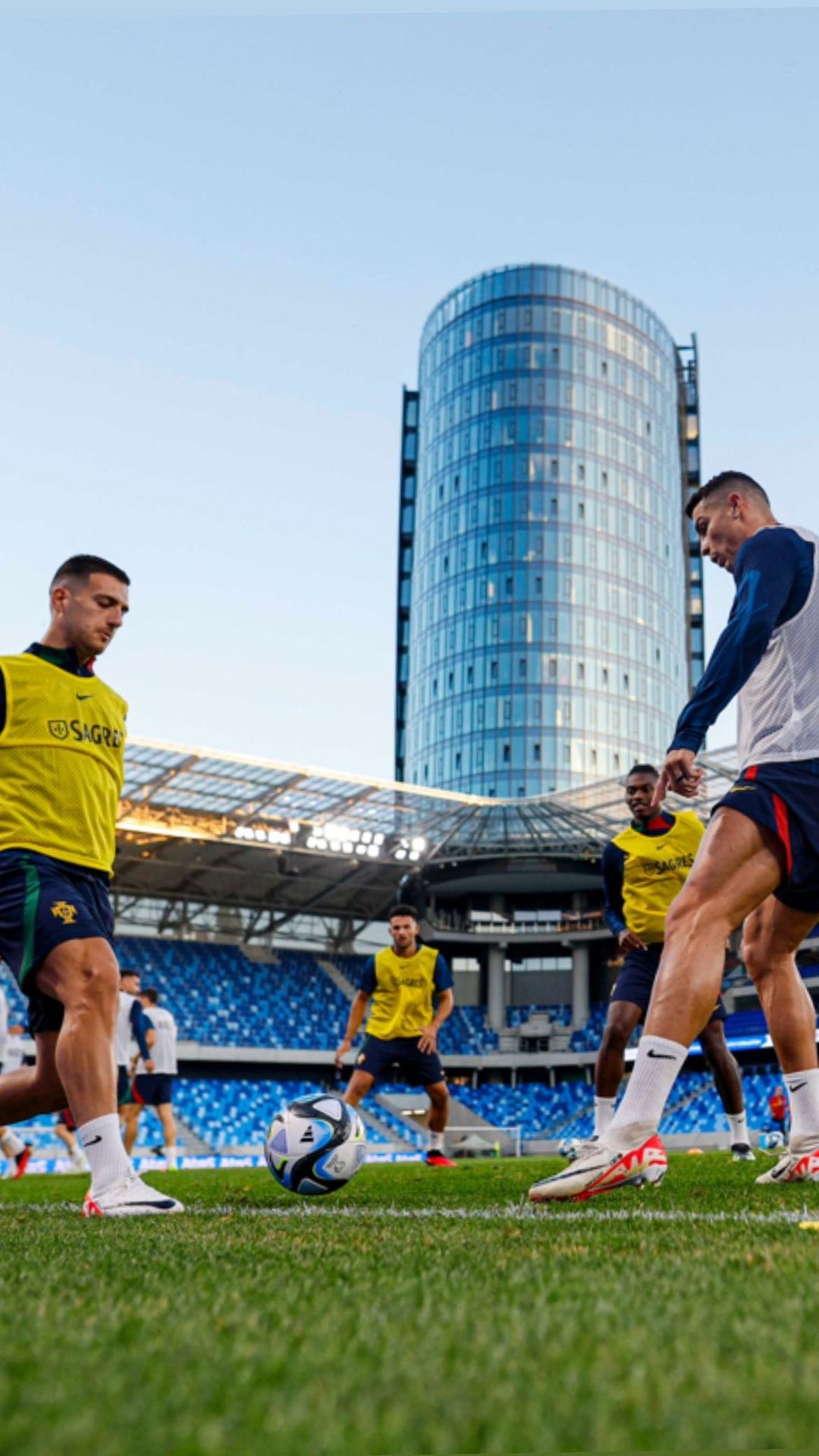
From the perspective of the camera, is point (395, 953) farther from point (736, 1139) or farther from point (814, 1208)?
point (814, 1208)

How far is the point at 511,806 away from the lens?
4491cm

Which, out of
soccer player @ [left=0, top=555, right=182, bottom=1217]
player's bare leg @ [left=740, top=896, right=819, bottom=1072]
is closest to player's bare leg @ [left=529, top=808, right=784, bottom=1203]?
player's bare leg @ [left=740, top=896, right=819, bottom=1072]

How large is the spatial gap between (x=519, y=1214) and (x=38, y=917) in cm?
202

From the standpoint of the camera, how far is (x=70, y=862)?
4898 millimetres

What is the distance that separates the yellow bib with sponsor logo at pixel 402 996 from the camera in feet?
36.7

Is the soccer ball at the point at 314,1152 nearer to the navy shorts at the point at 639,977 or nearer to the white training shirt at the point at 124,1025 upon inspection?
the navy shorts at the point at 639,977

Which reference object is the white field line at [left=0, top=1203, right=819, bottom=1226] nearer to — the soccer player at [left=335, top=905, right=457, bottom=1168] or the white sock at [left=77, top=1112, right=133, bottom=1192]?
the white sock at [left=77, top=1112, right=133, bottom=1192]

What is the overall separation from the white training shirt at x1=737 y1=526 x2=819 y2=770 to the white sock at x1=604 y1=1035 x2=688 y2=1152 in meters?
1.08

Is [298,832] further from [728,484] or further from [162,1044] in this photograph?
[728,484]

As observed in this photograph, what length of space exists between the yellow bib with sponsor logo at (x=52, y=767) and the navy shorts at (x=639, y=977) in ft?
15.7

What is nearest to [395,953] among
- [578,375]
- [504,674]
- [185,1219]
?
[185,1219]

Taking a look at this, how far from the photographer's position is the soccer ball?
19.5 feet

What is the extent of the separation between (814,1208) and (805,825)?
49.8 inches

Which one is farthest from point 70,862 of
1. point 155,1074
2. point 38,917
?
point 155,1074
